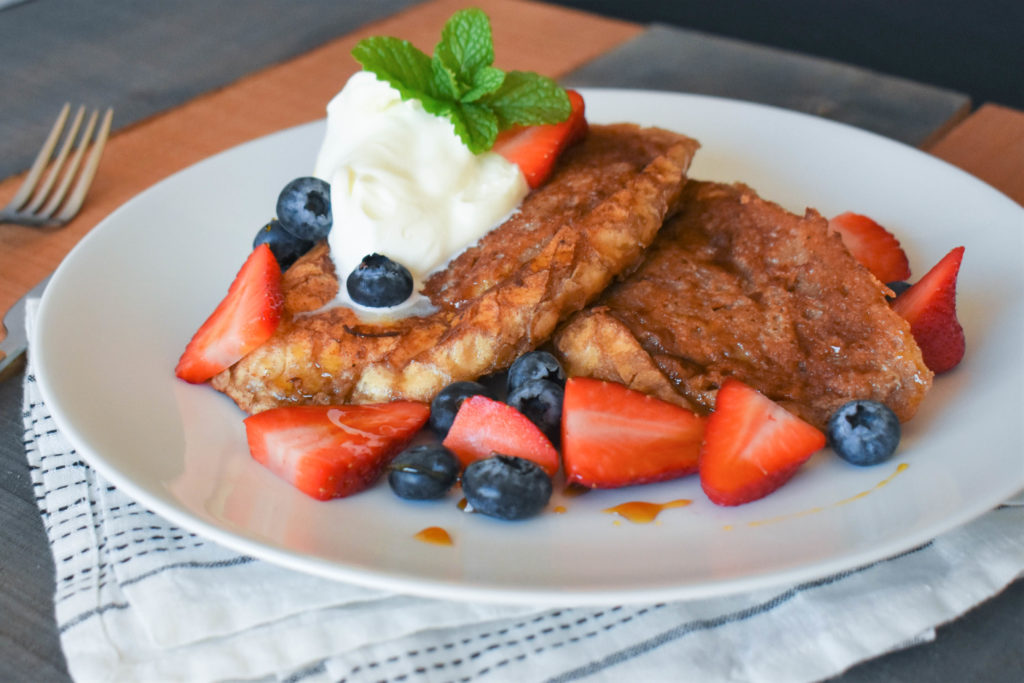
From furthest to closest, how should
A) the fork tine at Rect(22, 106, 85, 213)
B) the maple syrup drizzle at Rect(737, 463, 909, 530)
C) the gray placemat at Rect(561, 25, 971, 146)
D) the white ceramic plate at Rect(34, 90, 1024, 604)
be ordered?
the gray placemat at Rect(561, 25, 971, 146)
the fork tine at Rect(22, 106, 85, 213)
the maple syrup drizzle at Rect(737, 463, 909, 530)
the white ceramic plate at Rect(34, 90, 1024, 604)

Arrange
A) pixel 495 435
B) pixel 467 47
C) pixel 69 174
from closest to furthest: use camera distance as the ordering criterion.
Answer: pixel 495 435 < pixel 467 47 < pixel 69 174

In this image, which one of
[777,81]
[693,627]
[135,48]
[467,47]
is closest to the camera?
[693,627]

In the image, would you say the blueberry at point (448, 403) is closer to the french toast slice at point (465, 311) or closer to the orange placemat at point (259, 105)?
the french toast slice at point (465, 311)

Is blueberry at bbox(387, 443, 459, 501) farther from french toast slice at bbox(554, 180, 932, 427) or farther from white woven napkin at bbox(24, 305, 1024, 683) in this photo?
french toast slice at bbox(554, 180, 932, 427)

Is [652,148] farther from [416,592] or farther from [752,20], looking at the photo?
[752,20]

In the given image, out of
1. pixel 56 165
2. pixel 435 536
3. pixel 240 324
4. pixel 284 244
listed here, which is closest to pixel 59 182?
pixel 56 165

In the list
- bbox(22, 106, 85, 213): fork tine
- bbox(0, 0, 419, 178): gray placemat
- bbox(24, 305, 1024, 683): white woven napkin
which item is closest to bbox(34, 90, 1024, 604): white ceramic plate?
bbox(24, 305, 1024, 683): white woven napkin

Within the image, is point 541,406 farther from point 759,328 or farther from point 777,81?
point 777,81

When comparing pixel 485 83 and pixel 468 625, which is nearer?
pixel 468 625
